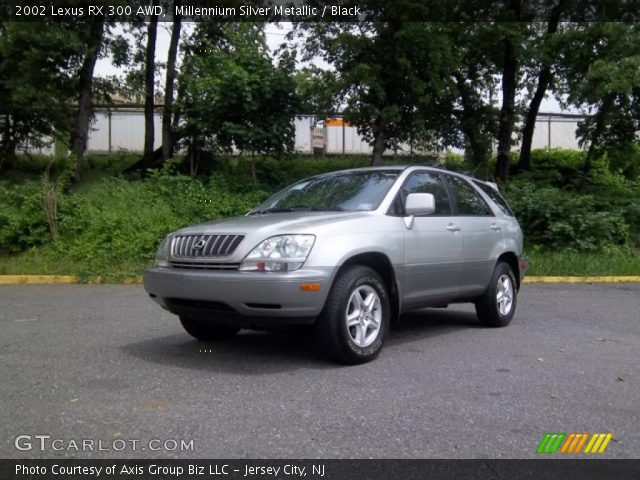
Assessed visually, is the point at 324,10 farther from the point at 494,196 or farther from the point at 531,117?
the point at 494,196

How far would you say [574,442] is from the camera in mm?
4039

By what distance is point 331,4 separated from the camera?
1741cm

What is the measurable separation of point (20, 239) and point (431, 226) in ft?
33.4

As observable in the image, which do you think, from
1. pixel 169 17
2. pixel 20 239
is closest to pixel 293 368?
pixel 20 239

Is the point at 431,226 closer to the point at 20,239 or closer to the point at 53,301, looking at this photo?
the point at 53,301

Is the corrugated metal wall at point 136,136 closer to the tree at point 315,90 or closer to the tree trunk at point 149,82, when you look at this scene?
the tree trunk at point 149,82

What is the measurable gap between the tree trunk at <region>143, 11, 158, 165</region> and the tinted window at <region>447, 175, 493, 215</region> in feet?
46.4

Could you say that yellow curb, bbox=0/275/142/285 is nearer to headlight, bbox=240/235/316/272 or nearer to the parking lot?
the parking lot

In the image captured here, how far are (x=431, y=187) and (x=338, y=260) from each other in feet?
6.48

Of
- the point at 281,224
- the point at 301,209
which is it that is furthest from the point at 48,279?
the point at 281,224

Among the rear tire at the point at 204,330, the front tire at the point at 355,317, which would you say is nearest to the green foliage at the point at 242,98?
the rear tire at the point at 204,330

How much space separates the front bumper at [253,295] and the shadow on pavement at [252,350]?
0.45 m

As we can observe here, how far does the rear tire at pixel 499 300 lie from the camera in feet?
24.5
